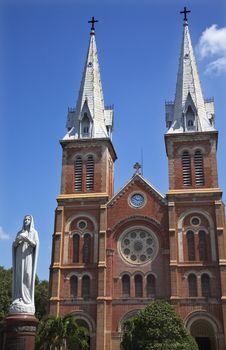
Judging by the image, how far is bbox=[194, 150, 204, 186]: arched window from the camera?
4584 cm

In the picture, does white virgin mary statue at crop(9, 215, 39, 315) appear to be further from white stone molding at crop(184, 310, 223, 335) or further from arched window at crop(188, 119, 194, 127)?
arched window at crop(188, 119, 194, 127)

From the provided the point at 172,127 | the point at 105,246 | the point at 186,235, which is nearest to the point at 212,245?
the point at 186,235

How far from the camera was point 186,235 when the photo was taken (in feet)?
144

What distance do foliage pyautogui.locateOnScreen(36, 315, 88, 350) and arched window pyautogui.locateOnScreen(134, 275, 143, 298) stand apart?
34.5 ft

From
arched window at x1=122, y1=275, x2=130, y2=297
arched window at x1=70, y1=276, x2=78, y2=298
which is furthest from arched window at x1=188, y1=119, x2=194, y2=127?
arched window at x1=70, y1=276, x2=78, y2=298

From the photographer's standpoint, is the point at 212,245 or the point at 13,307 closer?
the point at 13,307

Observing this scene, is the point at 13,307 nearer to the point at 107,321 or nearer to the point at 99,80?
the point at 107,321

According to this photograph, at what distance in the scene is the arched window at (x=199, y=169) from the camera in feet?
150

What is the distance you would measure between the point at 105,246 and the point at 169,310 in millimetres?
11598

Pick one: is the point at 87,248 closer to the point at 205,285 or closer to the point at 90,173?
the point at 90,173

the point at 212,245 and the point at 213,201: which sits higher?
the point at 213,201

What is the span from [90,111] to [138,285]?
19.3m

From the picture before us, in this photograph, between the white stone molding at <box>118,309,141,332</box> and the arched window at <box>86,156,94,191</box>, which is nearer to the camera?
the white stone molding at <box>118,309,141,332</box>

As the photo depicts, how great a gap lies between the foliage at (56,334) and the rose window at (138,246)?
12.2m
